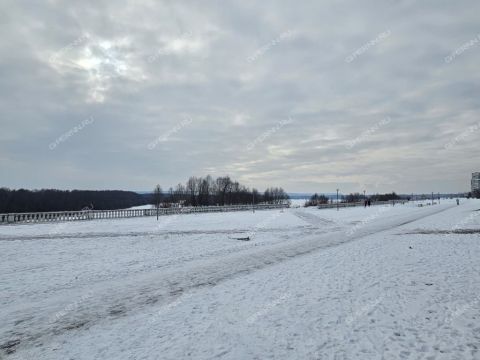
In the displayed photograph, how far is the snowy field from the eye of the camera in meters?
6.20

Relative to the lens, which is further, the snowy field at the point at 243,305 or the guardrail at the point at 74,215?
the guardrail at the point at 74,215

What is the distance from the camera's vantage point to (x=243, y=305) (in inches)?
338

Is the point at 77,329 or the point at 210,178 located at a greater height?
the point at 210,178

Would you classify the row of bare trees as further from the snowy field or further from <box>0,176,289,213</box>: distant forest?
the snowy field

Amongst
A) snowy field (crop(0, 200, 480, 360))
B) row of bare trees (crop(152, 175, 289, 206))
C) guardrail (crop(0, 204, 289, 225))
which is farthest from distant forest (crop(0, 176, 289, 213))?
snowy field (crop(0, 200, 480, 360))

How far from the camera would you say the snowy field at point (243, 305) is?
6.20 meters

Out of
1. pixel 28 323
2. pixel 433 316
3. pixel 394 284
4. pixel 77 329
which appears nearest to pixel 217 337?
pixel 77 329

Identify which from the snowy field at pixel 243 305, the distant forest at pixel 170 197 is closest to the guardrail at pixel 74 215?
the snowy field at pixel 243 305

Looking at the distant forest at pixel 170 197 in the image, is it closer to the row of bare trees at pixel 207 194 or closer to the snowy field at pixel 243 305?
the row of bare trees at pixel 207 194

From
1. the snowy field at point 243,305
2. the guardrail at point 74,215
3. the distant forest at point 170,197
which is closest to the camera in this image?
the snowy field at point 243,305

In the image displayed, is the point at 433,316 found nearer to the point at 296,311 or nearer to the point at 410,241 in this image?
the point at 296,311

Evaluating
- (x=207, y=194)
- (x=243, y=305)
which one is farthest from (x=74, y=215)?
(x=207, y=194)

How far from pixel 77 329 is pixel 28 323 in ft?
4.13

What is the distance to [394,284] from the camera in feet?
34.2
